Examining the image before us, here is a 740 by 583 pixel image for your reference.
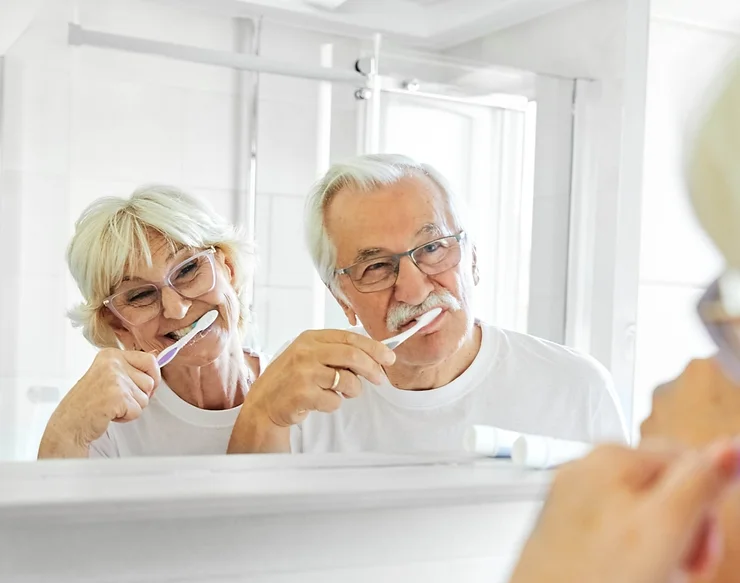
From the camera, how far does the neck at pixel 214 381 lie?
0.65 m

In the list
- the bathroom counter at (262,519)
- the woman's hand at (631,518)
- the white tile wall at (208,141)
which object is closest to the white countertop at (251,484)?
the bathroom counter at (262,519)

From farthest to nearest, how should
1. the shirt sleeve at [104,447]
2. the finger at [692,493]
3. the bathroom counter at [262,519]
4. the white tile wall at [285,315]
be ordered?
the white tile wall at [285,315] → the shirt sleeve at [104,447] → the bathroom counter at [262,519] → the finger at [692,493]

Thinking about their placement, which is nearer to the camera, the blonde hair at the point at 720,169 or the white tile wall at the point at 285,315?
the blonde hair at the point at 720,169

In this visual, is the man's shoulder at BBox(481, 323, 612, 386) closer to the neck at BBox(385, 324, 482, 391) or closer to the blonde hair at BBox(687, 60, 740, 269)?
the neck at BBox(385, 324, 482, 391)

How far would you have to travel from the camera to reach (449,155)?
0.81 metres

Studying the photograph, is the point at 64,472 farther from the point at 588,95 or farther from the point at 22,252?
the point at 588,95

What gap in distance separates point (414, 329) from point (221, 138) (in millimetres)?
224

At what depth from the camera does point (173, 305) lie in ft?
2.13

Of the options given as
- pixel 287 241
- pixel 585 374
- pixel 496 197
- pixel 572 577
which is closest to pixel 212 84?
pixel 287 241

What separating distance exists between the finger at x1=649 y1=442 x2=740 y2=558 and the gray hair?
1.88ft

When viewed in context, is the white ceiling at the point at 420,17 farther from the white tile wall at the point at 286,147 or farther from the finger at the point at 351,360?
the finger at the point at 351,360

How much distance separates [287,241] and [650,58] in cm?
40

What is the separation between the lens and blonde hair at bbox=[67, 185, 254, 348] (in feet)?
2.09

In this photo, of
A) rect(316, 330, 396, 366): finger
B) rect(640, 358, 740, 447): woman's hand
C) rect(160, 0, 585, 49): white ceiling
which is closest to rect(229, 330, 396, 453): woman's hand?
rect(316, 330, 396, 366): finger
